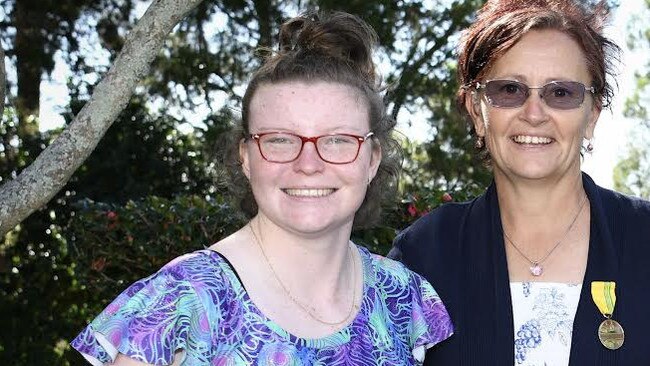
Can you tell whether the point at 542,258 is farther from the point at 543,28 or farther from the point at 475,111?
the point at 543,28

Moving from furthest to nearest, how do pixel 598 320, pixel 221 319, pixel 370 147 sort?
1. pixel 598 320
2. pixel 370 147
3. pixel 221 319

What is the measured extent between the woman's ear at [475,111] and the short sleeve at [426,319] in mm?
639

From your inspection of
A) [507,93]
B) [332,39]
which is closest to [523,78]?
[507,93]

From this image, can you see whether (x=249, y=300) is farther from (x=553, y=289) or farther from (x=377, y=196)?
(x=553, y=289)

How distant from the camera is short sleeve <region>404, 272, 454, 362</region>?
125 inches

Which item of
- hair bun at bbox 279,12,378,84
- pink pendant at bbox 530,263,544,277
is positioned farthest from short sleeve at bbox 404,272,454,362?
hair bun at bbox 279,12,378,84

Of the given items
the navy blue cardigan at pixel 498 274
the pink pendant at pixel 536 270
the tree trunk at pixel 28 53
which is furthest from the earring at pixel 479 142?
the tree trunk at pixel 28 53

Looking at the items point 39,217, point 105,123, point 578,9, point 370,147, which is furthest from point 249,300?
point 39,217

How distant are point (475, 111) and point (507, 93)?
0.85ft

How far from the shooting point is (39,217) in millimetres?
8930

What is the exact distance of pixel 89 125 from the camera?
526cm

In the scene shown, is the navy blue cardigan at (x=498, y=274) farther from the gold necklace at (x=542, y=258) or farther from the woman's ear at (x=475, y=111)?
the woman's ear at (x=475, y=111)

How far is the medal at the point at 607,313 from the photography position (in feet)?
10.8

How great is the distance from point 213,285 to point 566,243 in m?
1.38
